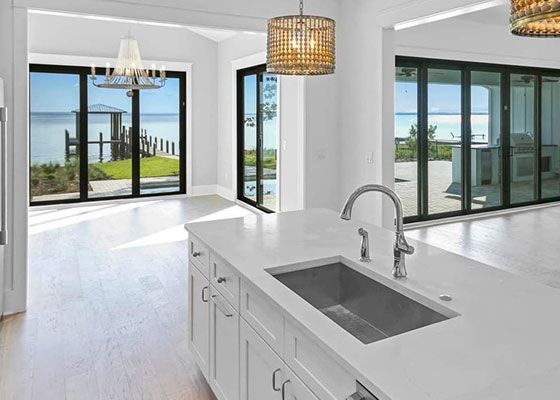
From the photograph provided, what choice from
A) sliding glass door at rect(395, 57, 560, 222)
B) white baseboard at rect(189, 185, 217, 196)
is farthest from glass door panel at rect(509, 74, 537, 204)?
white baseboard at rect(189, 185, 217, 196)

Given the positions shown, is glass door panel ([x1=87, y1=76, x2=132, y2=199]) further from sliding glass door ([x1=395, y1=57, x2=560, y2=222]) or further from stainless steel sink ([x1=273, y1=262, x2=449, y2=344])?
stainless steel sink ([x1=273, y1=262, x2=449, y2=344])

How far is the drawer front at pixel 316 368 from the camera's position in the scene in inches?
50.0

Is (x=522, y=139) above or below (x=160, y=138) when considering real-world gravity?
below

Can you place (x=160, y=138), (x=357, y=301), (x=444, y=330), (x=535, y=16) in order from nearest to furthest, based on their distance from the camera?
(x=535, y=16)
(x=444, y=330)
(x=357, y=301)
(x=160, y=138)

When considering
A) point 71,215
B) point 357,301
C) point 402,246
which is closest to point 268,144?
point 71,215

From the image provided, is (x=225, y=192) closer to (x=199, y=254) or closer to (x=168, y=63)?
(x=168, y=63)

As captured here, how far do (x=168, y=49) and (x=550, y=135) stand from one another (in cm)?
708

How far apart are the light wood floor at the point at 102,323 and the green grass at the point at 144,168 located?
236 centimetres

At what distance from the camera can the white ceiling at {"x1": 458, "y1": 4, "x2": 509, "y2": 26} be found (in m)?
6.15

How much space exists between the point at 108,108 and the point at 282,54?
23.4 feet

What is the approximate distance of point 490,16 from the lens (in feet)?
21.3

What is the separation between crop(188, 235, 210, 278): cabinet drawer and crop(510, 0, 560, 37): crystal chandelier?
1.63 m

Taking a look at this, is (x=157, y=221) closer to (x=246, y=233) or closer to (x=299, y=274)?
(x=246, y=233)

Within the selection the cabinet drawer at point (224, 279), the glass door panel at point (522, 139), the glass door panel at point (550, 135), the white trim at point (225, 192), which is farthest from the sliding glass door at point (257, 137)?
the cabinet drawer at point (224, 279)
